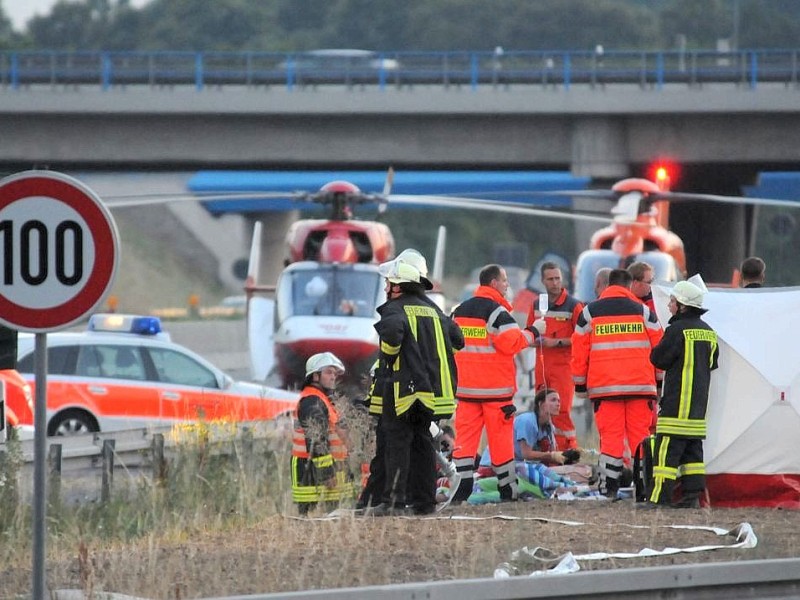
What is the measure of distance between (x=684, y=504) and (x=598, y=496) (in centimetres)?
96

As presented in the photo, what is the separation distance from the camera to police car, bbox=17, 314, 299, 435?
20.6 meters

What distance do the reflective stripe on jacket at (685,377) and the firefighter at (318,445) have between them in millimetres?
2351

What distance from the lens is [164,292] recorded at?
3167 inches

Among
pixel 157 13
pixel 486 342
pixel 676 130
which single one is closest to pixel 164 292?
pixel 157 13

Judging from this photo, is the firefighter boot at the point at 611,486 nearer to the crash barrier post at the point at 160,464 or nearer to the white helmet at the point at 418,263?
the white helmet at the point at 418,263

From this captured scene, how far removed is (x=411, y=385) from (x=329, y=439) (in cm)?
111

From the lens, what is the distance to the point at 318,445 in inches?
488

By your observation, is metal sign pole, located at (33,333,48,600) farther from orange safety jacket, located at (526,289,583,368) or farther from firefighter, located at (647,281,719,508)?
orange safety jacket, located at (526,289,583,368)

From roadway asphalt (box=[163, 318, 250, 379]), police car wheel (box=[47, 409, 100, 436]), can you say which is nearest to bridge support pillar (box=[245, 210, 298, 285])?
roadway asphalt (box=[163, 318, 250, 379])

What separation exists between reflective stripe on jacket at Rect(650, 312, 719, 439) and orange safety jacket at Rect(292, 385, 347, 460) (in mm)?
2333

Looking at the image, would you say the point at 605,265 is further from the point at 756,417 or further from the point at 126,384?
the point at 756,417

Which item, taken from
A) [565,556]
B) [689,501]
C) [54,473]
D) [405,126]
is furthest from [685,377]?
[405,126]

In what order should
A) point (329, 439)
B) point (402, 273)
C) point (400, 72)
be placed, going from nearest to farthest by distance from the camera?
point (402, 273) → point (329, 439) → point (400, 72)

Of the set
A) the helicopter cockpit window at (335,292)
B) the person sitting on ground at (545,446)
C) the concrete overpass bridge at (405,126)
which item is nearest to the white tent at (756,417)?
the person sitting on ground at (545,446)
